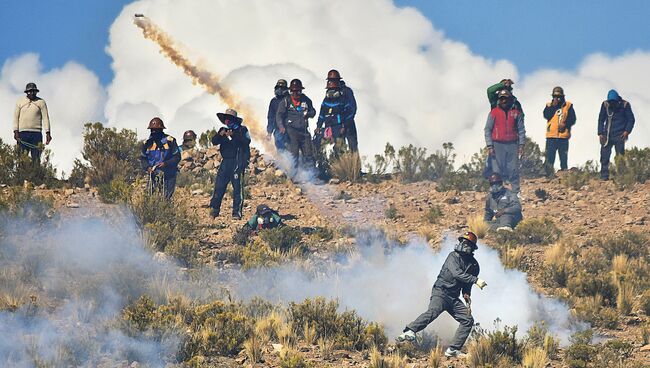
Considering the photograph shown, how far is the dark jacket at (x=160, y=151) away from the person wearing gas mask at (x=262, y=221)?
1666mm

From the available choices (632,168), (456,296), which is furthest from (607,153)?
(456,296)

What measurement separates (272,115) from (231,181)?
2.99 meters

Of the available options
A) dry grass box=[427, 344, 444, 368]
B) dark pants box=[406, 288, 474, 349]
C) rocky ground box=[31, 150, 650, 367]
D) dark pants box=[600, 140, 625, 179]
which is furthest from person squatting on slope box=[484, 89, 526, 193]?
dry grass box=[427, 344, 444, 368]

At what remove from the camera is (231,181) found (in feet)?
70.9

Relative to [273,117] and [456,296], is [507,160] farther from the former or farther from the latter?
[456,296]

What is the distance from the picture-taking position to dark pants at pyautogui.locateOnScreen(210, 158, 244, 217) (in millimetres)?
21438

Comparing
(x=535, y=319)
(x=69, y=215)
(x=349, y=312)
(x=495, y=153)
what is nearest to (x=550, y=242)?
(x=495, y=153)

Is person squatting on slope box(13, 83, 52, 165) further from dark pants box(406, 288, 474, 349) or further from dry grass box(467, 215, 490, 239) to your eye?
dark pants box(406, 288, 474, 349)

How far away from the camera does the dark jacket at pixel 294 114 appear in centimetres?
2370

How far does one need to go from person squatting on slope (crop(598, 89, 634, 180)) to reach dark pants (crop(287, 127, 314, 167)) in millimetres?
5727

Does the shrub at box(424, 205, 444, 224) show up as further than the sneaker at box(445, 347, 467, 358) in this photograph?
Yes

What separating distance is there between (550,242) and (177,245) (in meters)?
6.41

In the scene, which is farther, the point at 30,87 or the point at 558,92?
the point at 558,92

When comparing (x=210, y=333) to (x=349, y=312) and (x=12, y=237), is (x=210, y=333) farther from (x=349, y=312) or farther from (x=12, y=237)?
(x=12, y=237)
